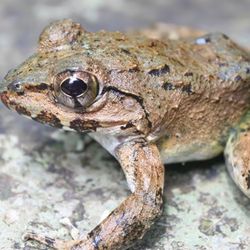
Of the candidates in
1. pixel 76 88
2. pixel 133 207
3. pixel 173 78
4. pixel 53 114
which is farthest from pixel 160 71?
pixel 133 207

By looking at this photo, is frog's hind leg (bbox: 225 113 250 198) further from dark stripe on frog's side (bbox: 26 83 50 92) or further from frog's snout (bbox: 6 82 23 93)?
frog's snout (bbox: 6 82 23 93)

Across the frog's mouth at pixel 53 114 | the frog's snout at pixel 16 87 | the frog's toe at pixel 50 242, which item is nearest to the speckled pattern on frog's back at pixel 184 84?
the frog's mouth at pixel 53 114

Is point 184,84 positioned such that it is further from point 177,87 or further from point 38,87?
point 38,87

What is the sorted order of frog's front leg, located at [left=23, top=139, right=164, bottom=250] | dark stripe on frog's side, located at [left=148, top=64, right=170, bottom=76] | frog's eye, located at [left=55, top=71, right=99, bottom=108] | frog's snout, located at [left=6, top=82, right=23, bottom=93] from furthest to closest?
dark stripe on frog's side, located at [left=148, top=64, right=170, bottom=76], frog's snout, located at [left=6, top=82, right=23, bottom=93], frog's eye, located at [left=55, top=71, right=99, bottom=108], frog's front leg, located at [left=23, top=139, right=164, bottom=250]

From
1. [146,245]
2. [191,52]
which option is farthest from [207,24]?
[146,245]

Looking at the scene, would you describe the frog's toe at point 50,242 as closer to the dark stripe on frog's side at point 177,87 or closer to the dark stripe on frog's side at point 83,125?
the dark stripe on frog's side at point 83,125

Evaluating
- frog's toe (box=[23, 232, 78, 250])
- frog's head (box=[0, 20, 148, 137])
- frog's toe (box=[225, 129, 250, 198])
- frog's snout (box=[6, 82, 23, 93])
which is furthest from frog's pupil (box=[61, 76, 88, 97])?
frog's toe (box=[225, 129, 250, 198])

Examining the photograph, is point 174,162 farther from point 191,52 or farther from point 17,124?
point 17,124
